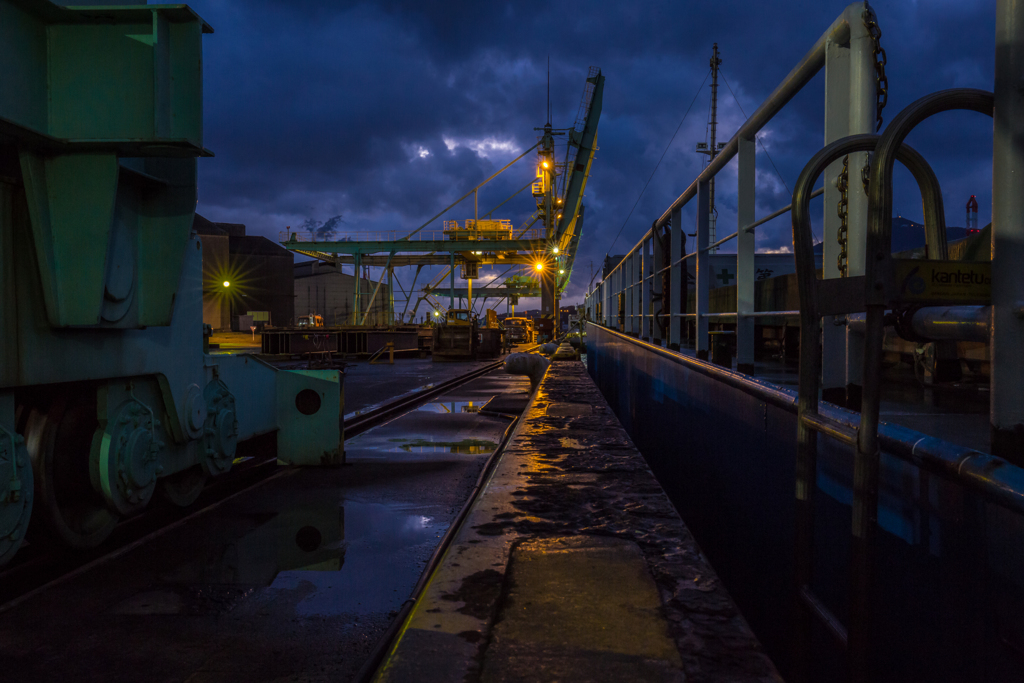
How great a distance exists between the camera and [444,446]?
6.40 metres

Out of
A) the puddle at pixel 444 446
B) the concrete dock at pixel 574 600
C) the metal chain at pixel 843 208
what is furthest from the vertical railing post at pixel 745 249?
the puddle at pixel 444 446

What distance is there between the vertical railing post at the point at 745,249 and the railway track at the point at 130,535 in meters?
3.51

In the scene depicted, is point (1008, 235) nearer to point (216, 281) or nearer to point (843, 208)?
point (843, 208)

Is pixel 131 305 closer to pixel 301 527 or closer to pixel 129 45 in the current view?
pixel 129 45

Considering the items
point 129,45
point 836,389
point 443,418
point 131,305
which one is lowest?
point 443,418

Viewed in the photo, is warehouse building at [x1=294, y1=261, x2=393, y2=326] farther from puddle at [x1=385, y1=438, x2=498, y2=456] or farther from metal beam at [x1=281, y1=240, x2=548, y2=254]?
puddle at [x1=385, y1=438, x2=498, y2=456]

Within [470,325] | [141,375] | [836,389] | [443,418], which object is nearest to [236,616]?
[141,375]

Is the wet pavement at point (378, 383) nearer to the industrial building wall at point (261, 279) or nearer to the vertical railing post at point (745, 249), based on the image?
the vertical railing post at point (745, 249)

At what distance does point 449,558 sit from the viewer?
1948 millimetres

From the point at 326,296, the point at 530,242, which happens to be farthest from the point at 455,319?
the point at 326,296

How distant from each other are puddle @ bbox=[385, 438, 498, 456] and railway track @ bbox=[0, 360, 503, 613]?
1.28 metres

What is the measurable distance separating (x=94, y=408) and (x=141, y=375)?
288 millimetres

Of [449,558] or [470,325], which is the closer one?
[449,558]

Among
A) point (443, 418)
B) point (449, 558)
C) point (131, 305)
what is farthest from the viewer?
point (443, 418)
